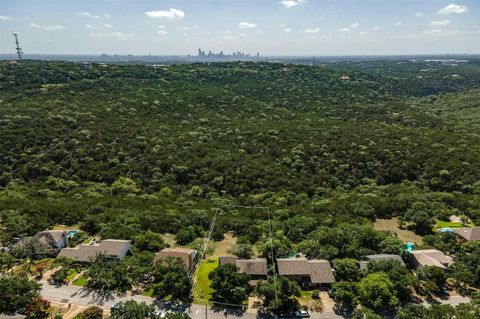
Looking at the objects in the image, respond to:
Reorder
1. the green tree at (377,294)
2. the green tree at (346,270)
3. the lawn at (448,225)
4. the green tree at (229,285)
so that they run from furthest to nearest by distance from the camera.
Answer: the lawn at (448,225) → the green tree at (346,270) → the green tree at (229,285) → the green tree at (377,294)

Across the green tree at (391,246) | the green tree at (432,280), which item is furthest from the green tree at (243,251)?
the green tree at (432,280)

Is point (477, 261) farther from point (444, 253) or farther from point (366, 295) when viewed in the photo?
point (366, 295)

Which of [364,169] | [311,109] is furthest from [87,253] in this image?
[311,109]

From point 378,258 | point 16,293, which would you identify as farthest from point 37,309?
point 378,258

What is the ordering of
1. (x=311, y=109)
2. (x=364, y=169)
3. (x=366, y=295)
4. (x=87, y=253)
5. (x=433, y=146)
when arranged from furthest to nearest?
(x=311, y=109), (x=433, y=146), (x=364, y=169), (x=87, y=253), (x=366, y=295)

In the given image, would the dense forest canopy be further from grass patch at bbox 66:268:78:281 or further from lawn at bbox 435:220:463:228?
grass patch at bbox 66:268:78:281

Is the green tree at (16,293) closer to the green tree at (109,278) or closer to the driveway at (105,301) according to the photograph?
the driveway at (105,301)
